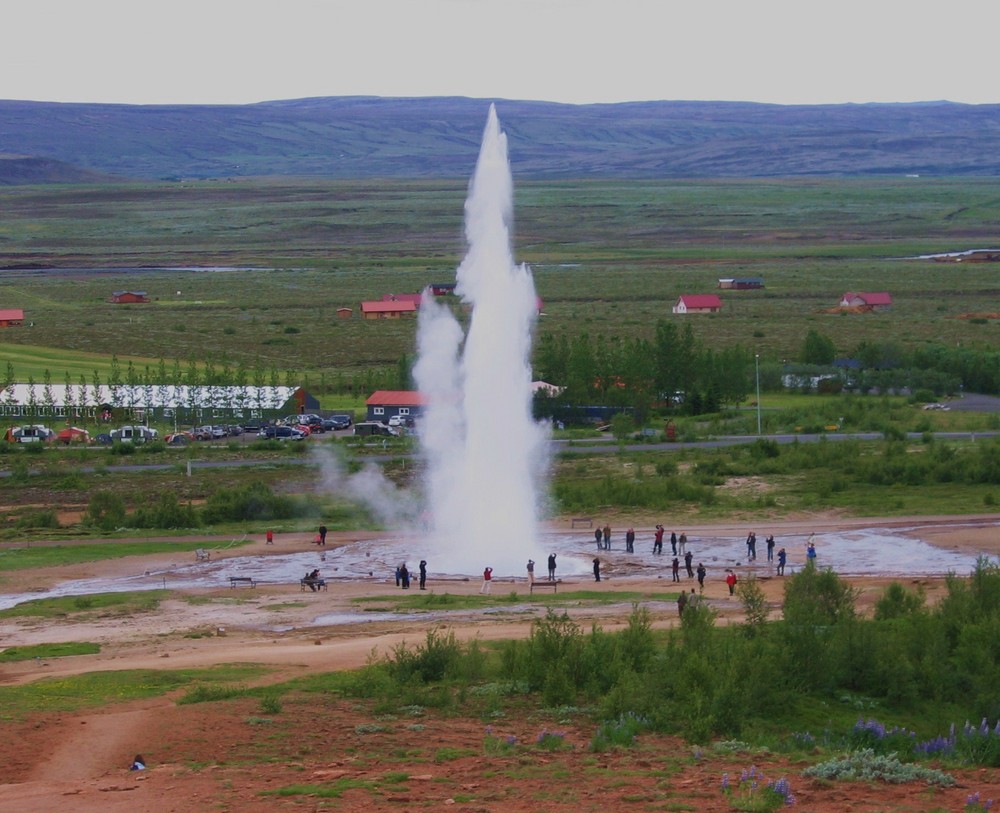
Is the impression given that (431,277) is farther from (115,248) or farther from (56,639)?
(56,639)

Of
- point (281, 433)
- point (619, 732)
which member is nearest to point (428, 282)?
point (281, 433)

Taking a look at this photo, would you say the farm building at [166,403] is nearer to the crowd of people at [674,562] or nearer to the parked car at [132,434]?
the parked car at [132,434]

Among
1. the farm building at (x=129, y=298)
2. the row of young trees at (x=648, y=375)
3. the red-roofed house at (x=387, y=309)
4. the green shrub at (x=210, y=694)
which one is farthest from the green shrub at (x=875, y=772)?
the farm building at (x=129, y=298)

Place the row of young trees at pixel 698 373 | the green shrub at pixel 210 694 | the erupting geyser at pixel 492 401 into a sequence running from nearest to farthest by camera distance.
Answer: the green shrub at pixel 210 694, the erupting geyser at pixel 492 401, the row of young trees at pixel 698 373

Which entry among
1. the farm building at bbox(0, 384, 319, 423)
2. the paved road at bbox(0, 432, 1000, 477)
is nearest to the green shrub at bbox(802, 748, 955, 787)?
the paved road at bbox(0, 432, 1000, 477)

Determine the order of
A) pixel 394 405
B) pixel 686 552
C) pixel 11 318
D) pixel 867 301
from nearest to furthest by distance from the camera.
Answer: pixel 686 552 → pixel 394 405 → pixel 11 318 → pixel 867 301

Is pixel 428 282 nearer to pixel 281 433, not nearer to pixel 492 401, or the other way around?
pixel 281 433
